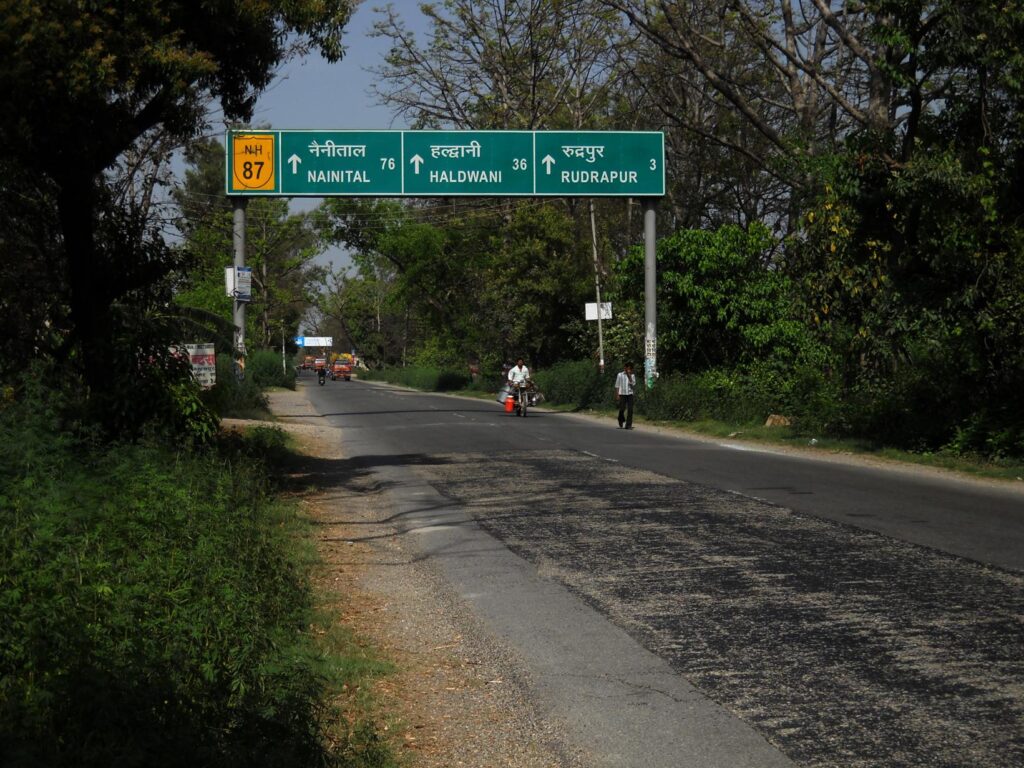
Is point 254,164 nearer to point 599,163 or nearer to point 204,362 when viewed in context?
point 599,163

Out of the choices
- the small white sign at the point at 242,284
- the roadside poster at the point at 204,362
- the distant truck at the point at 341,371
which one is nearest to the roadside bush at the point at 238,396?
the small white sign at the point at 242,284

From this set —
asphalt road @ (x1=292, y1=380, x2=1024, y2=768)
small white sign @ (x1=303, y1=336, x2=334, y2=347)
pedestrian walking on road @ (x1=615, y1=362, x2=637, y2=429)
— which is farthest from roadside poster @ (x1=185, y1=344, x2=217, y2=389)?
→ small white sign @ (x1=303, y1=336, x2=334, y2=347)

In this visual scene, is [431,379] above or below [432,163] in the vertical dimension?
below

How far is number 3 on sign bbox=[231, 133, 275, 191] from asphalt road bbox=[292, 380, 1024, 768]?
16.4m

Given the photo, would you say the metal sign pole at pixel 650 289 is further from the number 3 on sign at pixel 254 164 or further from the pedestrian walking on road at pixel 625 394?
the number 3 on sign at pixel 254 164

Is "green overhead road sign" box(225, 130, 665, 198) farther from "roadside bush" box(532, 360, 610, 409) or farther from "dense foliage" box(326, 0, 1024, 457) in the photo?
"roadside bush" box(532, 360, 610, 409)

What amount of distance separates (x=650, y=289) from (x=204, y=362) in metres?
18.7

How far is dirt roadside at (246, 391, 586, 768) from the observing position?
572cm

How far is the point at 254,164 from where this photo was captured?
107 ft

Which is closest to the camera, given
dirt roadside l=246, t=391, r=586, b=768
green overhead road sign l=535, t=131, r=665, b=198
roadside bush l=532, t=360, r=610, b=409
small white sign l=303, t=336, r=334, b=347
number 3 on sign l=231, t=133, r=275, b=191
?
dirt roadside l=246, t=391, r=586, b=768

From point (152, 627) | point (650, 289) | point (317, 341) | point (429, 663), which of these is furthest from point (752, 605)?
point (317, 341)

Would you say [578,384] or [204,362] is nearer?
[204,362]

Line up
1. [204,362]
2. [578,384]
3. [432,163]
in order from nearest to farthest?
1. [204,362]
2. [432,163]
3. [578,384]

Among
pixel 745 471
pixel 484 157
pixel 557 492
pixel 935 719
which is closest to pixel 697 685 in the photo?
pixel 935 719
